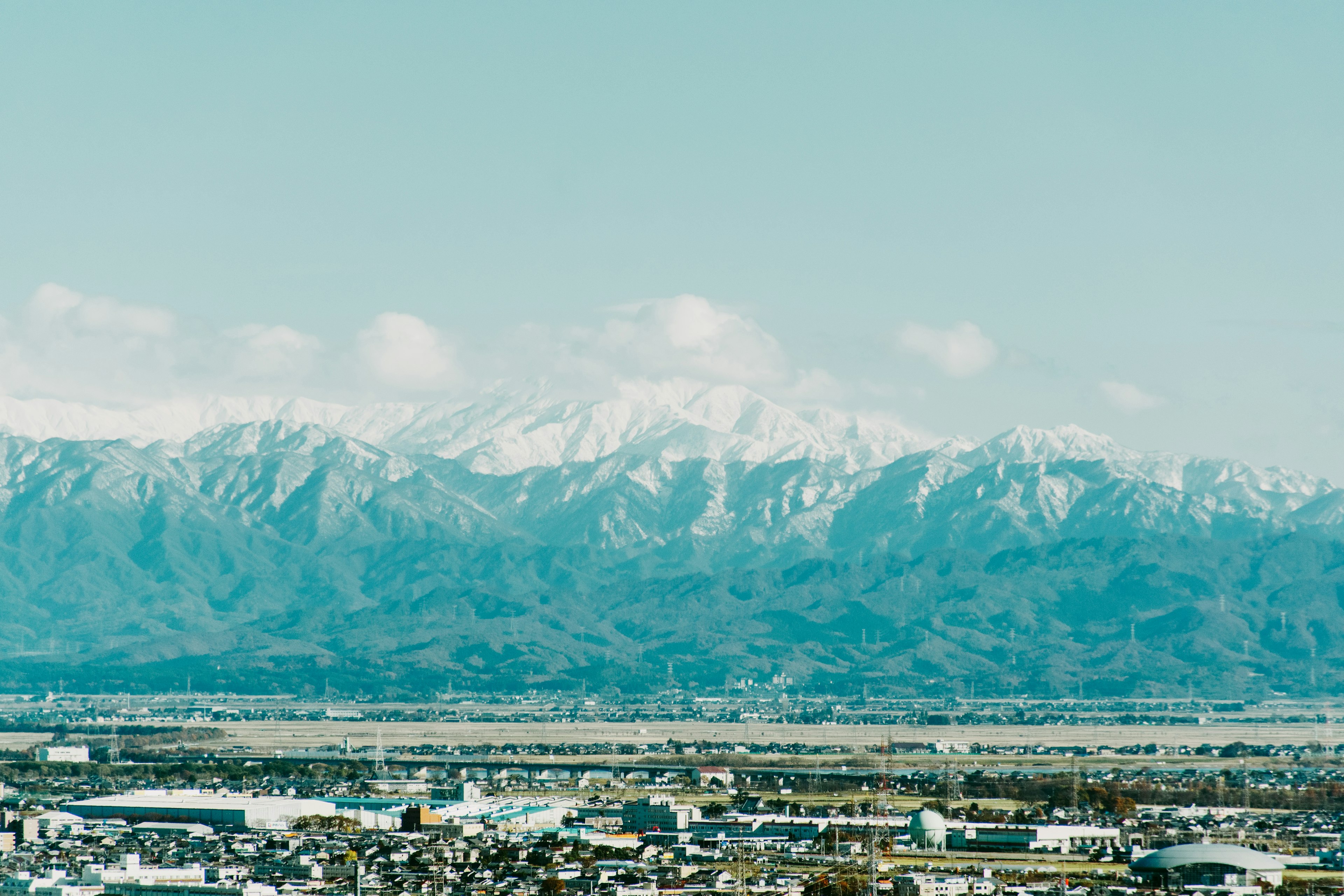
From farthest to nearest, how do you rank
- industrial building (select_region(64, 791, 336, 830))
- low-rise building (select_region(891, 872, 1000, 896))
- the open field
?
the open field → industrial building (select_region(64, 791, 336, 830)) → low-rise building (select_region(891, 872, 1000, 896))

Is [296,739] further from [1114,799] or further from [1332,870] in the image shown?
[1332,870]

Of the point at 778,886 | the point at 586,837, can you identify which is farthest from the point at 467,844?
the point at 778,886

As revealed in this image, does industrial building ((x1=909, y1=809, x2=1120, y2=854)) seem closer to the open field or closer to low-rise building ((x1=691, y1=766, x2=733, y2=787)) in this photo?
low-rise building ((x1=691, y1=766, x2=733, y2=787))

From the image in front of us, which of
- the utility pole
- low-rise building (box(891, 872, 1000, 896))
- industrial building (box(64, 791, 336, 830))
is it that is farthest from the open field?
low-rise building (box(891, 872, 1000, 896))

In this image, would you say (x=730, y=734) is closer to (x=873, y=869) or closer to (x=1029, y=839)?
(x=1029, y=839)

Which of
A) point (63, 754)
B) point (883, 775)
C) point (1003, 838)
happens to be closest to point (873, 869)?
point (1003, 838)
